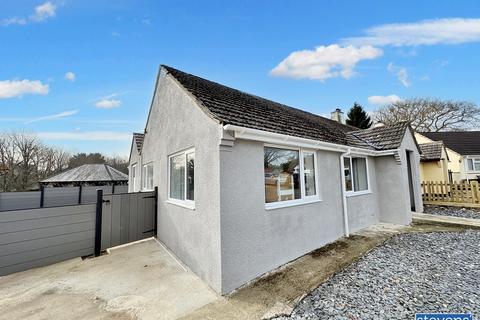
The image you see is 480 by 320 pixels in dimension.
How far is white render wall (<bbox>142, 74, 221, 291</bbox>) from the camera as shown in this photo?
416 centimetres

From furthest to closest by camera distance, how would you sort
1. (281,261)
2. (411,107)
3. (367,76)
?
1. (411,107)
2. (367,76)
3. (281,261)

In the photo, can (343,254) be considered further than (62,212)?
No

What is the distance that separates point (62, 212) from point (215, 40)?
32.8 ft

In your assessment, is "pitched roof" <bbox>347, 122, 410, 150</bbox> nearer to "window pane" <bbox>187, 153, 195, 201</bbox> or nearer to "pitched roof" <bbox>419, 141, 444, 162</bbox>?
"window pane" <bbox>187, 153, 195, 201</bbox>

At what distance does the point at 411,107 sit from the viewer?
31.7 metres

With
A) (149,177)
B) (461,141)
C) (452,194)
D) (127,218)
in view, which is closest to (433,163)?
(452,194)

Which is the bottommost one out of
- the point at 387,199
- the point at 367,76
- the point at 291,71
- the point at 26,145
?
the point at 387,199

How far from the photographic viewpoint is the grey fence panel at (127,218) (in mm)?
6867

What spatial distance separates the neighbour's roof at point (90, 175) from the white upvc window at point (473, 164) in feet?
135

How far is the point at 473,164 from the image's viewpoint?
25.7m

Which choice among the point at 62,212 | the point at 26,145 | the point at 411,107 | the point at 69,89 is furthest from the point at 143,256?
the point at 411,107

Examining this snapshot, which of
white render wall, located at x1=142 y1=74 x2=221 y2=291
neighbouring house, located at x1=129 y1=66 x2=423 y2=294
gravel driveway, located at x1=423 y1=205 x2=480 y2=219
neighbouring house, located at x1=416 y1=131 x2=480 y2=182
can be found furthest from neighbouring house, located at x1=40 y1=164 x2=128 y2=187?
neighbouring house, located at x1=416 y1=131 x2=480 y2=182

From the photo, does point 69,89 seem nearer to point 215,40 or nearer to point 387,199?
point 215,40

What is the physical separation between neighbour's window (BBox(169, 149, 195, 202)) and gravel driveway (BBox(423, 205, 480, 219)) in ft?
42.4
